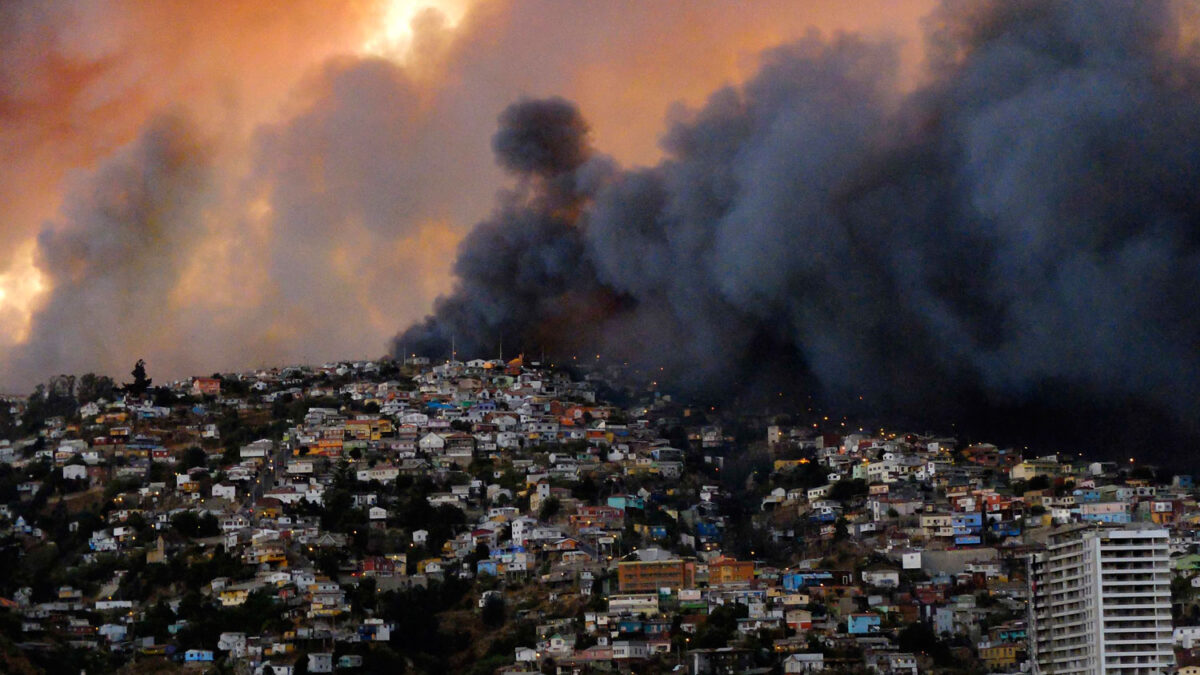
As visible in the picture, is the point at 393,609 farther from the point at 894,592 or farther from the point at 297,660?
the point at 894,592

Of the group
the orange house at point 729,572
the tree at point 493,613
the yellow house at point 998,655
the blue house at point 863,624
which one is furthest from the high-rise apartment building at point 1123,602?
the tree at point 493,613

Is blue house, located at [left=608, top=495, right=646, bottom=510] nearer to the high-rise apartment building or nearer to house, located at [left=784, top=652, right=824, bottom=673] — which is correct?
house, located at [left=784, top=652, right=824, bottom=673]

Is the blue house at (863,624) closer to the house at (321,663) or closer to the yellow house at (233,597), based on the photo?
the house at (321,663)

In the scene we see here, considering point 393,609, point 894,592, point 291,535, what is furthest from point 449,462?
point 894,592

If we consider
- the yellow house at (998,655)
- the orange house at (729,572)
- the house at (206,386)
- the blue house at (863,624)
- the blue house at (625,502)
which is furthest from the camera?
the house at (206,386)

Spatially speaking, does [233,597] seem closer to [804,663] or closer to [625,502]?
[625,502]


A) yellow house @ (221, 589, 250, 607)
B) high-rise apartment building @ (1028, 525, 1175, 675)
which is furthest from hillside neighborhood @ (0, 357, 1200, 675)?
high-rise apartment building @ (1028, 525, 1175, 675)

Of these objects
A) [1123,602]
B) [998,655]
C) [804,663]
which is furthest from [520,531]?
[1123,602]

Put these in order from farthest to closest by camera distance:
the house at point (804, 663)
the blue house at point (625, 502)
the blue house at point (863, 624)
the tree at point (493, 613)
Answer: the blue house at point (625, 502) → the tree at point (493, 613) → the blue house at point (863, 624) → the house at point (804, 663)
